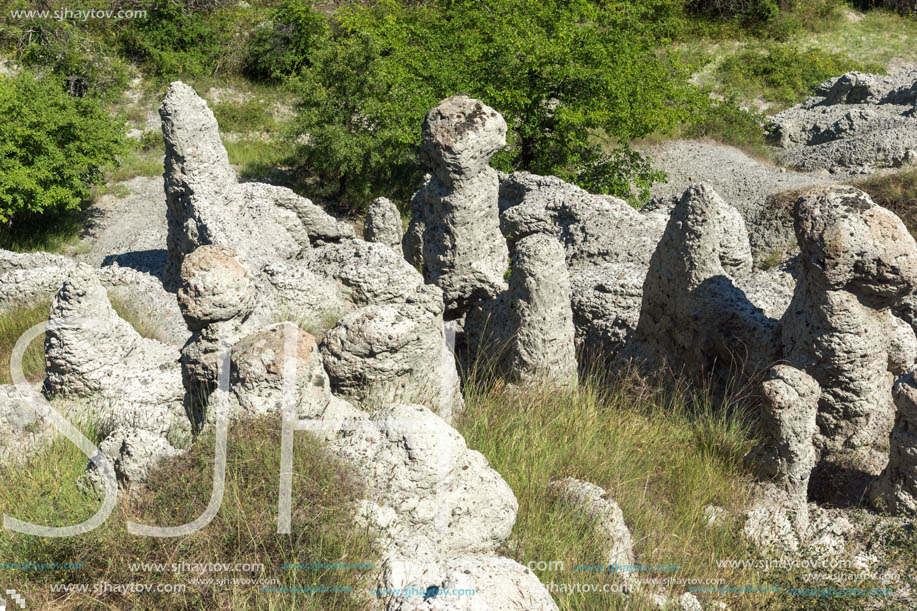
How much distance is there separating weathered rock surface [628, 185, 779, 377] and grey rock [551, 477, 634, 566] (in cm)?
198

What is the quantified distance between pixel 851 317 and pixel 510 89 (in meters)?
9.71

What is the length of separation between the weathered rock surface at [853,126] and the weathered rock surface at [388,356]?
41.3 ft

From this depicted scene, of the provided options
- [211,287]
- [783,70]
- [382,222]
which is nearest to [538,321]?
[211,287]

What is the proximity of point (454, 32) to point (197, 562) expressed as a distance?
45.7 ft

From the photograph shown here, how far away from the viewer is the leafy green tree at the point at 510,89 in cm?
1434

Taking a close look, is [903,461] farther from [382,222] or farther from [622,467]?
[382,222]

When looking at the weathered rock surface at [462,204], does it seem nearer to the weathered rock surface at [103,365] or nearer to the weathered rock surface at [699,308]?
the weathered rock surface at [699,308]

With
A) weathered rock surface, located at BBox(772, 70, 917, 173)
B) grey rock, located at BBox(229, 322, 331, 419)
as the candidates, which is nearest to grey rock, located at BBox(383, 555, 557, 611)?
grey rock, located at BBox(229, 322, 331, 419)

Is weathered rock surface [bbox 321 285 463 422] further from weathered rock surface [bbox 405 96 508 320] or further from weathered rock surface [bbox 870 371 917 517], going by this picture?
weathered rock surface [bbox 870 371 917 517]

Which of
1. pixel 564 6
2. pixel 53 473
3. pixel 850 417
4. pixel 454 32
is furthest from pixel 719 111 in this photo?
pixel 53 473

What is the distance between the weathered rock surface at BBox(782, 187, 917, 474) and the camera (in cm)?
543

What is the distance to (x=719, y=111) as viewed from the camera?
20969 mm

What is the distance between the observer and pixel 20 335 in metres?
8.21

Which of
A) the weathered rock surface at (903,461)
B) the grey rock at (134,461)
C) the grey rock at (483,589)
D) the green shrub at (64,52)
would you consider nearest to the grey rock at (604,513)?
the grey rock at (483,589)
